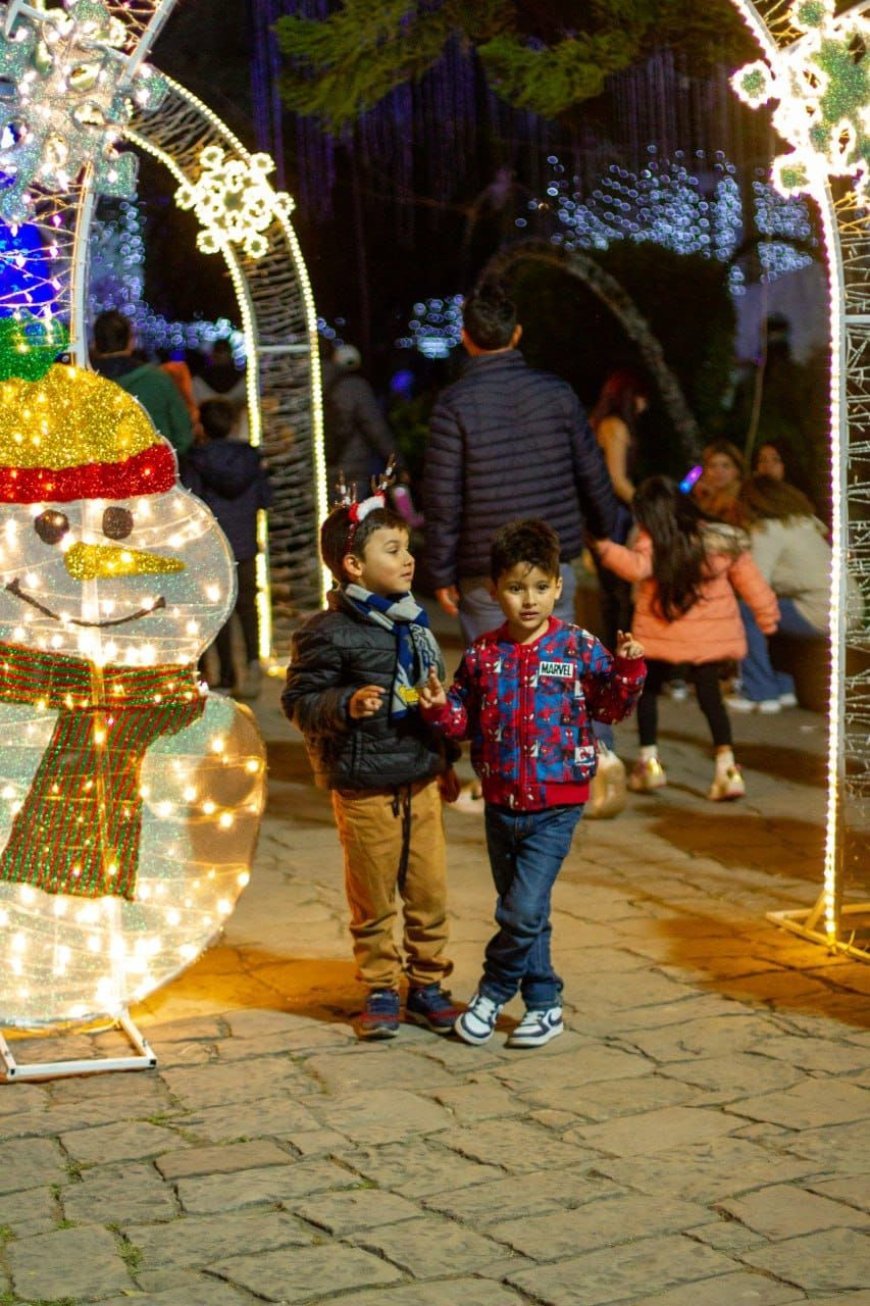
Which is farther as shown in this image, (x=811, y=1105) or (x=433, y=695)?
(x=433, y=695)

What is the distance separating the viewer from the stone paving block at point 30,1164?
4410 mm

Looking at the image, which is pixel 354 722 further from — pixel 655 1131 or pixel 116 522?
pixel 655 1131

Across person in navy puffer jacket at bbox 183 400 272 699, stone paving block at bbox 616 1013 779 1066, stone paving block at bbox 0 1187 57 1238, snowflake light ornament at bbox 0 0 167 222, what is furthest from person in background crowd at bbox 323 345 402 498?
stone paving block at bbox 0 1187 57 1238

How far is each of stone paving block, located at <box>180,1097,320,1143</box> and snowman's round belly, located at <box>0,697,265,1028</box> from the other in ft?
1.91

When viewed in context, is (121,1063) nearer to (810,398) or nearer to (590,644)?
(590,644)

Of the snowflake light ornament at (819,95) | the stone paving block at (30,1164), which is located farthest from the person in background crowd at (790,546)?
the stone paving block at (30,1164)

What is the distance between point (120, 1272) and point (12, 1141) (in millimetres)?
875

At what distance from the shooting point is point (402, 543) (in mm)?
5418

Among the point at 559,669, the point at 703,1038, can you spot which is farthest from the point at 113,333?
the point at 703,1038

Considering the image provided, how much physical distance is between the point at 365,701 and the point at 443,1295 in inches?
71.6

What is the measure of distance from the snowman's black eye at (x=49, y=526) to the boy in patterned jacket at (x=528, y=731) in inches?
43.0

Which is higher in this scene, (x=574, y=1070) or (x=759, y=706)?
(x=759, y=706)

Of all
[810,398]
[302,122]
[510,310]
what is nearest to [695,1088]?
[510,310]

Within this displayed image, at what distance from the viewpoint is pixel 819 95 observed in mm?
5676
